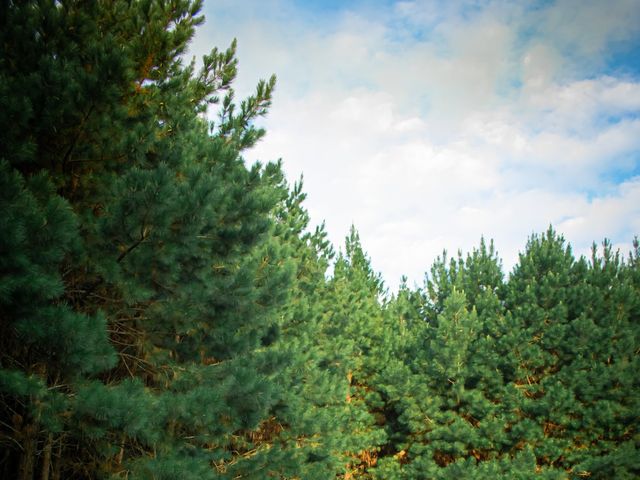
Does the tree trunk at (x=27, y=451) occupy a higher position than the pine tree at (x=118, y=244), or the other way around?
the pine tree at (x=118, y=244)

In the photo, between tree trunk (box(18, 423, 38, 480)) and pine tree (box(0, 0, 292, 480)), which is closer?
pine tree (box(0, 0, 292, 480))

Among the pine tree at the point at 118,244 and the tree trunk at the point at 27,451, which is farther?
the tree trunk at the point at 27,451

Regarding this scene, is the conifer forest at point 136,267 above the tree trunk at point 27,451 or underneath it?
above

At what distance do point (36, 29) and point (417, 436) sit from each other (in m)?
14.3

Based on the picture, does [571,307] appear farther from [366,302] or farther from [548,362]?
[366,302]

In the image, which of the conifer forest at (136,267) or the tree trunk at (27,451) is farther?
the tree trunk at (27,451)

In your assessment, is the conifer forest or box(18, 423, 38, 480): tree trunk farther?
box(18, 423, 38, 480): tree trunk

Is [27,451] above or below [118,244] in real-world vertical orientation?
below

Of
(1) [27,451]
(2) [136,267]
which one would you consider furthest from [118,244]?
(1) [27,451]

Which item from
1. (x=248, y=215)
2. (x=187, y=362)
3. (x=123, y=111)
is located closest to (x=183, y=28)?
(x=123, y=111)

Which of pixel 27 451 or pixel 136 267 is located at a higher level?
pixel 136 267

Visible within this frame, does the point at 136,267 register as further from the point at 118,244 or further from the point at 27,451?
the point at 27,451

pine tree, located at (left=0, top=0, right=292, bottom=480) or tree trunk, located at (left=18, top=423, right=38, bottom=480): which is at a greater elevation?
pine tree, located at (left=0, top=0, right=292, bottom=480)

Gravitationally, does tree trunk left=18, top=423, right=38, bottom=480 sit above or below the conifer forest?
below
